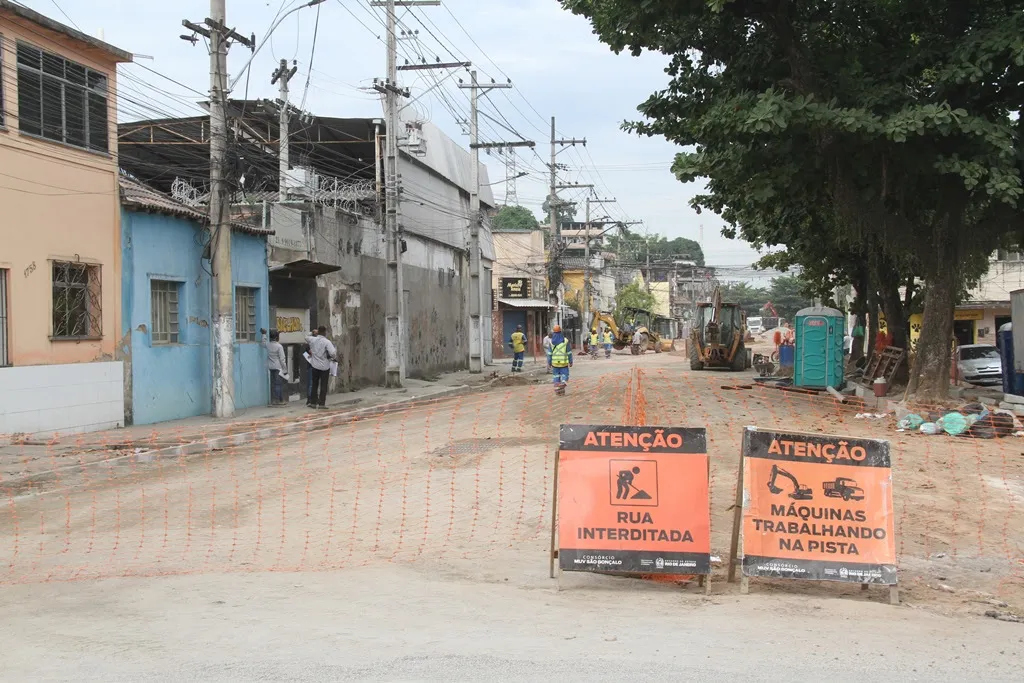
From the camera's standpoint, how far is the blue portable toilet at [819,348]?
25.5m

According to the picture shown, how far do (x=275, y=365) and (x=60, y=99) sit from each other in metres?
7.59

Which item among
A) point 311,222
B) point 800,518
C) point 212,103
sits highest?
point 212,103

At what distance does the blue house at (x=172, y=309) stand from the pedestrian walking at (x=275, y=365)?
301 millimetres

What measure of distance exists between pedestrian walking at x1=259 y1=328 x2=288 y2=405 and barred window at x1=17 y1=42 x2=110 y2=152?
6052 millimetres

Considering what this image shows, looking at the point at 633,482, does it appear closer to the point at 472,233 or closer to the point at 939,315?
the point at 939,315

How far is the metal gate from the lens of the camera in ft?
49.4

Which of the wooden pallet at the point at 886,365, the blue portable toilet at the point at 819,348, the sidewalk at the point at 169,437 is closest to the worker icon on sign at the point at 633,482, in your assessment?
the sidewalk at the point at 169,437

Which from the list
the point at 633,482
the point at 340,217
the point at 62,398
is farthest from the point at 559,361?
the point at 633,482

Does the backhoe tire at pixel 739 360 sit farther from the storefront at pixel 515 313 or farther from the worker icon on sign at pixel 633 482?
the worker icon on sign at pixel 633 482

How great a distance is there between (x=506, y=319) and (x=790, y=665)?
50228mm

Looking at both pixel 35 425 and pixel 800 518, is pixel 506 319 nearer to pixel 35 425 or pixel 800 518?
pixel 35 425

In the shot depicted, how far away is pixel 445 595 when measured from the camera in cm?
685

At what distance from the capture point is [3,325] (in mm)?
15094

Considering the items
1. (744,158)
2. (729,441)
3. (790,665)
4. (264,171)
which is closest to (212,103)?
(264,171)
